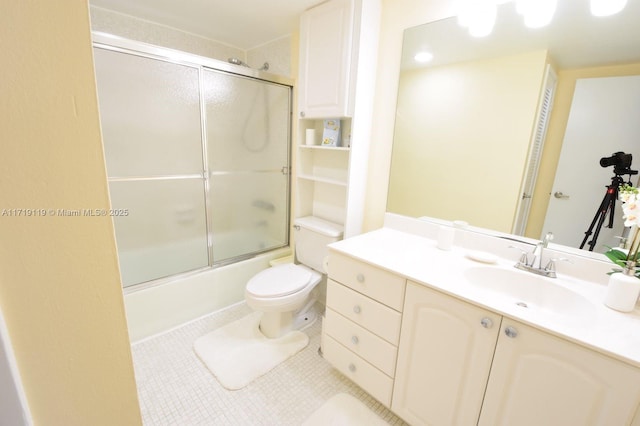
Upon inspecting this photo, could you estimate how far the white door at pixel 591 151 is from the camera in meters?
1.08

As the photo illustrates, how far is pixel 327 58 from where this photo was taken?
1677 mm

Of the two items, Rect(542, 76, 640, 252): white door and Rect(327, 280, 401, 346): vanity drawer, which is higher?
Rect(542, 76, 640, 252): white door

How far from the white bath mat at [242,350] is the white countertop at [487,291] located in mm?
839

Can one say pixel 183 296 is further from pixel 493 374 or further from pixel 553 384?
pixel 553 384

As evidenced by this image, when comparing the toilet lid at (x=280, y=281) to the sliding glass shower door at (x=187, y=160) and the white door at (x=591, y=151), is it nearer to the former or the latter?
the sliding glass shower door at (x=187, y=160)

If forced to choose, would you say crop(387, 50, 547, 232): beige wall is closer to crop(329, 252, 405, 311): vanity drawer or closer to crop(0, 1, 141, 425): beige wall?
crop(329, 252, 405, 311): vanity drawer

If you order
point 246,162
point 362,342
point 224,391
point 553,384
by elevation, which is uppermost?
point 246,162

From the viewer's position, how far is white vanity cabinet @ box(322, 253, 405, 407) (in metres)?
1.21

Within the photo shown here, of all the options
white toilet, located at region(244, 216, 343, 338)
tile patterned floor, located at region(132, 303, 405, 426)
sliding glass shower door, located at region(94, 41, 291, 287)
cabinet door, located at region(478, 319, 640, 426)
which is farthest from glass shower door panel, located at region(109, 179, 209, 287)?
cabinet door, located at region(478, 319, 640, 426)

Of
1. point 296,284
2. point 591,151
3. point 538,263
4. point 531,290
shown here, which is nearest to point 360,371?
point 296,284

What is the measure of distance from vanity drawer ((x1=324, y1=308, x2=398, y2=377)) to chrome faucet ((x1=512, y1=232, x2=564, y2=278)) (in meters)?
0.70

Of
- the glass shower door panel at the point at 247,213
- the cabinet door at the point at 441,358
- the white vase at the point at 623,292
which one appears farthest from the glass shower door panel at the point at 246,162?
the white vase at the point at 623,292

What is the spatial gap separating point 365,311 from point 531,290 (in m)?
0.72

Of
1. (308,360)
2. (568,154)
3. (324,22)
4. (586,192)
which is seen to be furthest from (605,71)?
(308,360)
